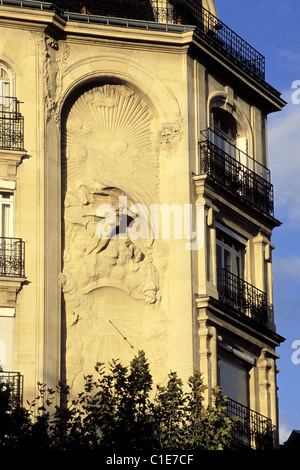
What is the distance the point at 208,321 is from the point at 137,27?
8835 millimetres

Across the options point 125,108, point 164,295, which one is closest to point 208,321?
point 164,295

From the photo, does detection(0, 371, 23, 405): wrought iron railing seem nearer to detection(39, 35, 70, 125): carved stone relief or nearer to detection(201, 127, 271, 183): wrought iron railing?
detection(39, 35, 70, 125): carved stone relief

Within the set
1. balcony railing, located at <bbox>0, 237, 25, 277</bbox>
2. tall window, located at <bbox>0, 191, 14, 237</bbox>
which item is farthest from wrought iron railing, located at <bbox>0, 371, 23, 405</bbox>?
tall window, located at <bbox>0, 191, 14, 237</bbox>

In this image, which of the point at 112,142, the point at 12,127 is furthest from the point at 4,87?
the point at 112,142

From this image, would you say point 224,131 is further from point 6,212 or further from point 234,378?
point 6,212

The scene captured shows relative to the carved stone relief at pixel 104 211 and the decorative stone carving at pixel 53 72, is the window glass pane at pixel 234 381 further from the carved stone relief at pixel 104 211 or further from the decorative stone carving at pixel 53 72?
the decorative stone carving at pixel 53 72

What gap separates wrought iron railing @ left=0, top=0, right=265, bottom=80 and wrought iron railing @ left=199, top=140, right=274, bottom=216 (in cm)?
308

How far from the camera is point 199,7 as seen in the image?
197ft

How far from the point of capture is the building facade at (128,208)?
53.1m

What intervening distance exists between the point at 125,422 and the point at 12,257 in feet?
25.3

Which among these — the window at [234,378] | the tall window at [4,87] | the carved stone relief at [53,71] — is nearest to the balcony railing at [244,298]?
the window at [234,378]

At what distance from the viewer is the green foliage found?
45594 millimetres
